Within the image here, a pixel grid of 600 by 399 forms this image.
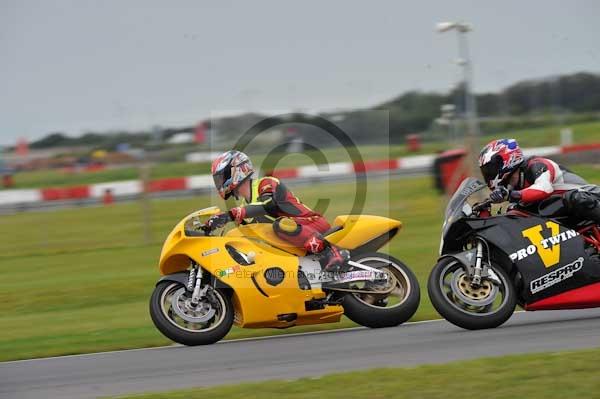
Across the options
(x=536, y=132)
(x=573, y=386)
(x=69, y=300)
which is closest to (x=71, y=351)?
(x=69, y=300)

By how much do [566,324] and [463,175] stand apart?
10452mm

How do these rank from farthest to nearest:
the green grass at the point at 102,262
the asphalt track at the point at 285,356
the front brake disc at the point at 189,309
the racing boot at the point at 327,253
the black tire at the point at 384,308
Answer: the green grass at the point at 102,262 → the racing boot at the point at 327,253 → the black tire at the point at 384,308 → the front brake disc at the point at 189,309 → the asphalt track at the point at 285,356

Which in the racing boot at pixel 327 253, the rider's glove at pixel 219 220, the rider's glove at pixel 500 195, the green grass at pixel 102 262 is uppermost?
the rider's glove at pixel 500 195

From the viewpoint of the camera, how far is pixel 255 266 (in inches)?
373

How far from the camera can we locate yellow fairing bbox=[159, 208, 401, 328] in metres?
9.40

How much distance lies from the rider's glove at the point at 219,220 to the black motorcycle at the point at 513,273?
2.10 meters

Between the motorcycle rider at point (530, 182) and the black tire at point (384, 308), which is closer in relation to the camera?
the motorcycle rider at point (530, 182)

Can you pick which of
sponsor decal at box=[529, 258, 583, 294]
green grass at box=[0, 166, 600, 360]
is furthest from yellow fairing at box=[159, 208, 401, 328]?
sponsor decal at box=[529, 258, 583, 294]

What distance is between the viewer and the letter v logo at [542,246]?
8.86 metres

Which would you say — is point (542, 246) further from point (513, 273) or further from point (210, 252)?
point (210, 252)

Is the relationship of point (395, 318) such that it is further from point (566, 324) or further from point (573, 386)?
point (573, 386)

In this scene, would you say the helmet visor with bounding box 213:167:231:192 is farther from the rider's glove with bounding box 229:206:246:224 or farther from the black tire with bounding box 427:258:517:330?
the black tire with bounding box 427:258:517:330

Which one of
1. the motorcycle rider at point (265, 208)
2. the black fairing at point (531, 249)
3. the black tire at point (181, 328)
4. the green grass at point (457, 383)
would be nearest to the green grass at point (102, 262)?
the black tire at point (181, 328)

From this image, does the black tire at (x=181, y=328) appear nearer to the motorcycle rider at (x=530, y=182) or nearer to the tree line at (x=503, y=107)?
the motorcycle rider at (x=530, y=182)
